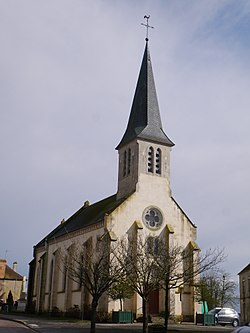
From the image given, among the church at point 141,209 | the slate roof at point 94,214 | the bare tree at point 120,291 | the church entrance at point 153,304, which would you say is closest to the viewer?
the bare tree at point 120,291

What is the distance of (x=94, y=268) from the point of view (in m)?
26.5

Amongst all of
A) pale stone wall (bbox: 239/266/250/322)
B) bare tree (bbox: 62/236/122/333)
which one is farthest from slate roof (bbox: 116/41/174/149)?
pale stone wall (bbox: 239/266/250/322)

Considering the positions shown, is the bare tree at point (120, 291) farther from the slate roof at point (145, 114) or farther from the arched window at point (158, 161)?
the slate roof at point (145, 114)

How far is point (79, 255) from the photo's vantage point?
1548 inches

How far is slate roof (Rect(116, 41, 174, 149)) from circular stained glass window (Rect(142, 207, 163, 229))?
655cm

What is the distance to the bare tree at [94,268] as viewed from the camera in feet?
79.7

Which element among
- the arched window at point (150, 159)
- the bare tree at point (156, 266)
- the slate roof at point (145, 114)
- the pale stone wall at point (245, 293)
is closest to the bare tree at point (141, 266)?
the bare tree at point (156, 266)

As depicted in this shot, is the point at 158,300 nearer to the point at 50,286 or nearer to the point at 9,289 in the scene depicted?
the point at 50,286

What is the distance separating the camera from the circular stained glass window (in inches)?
1503

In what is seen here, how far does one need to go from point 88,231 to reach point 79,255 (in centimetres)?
223

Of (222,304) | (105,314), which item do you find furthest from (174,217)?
(222,304)

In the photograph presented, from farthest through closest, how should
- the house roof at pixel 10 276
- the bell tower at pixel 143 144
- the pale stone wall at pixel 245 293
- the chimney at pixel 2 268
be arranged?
1. the house roof at pixel 10 276
2. the chimney at pixel 2 268
3. the pale stone wall at pixel 245 293
4. the bell tower at pixel 143 144

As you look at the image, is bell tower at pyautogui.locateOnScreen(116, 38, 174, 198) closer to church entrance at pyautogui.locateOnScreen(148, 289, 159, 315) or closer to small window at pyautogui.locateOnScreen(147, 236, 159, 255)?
small window at pyautogui.locateOnScreen(147, 236, 159, 255)

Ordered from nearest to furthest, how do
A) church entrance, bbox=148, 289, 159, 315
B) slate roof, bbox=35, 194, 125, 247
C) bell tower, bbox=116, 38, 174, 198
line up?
church entrance, bbox=148, 289, 159, 315 < slate roof, bbox=35, 194, 125, 247 < bell tower, bbox=116, 38, 174, 198
